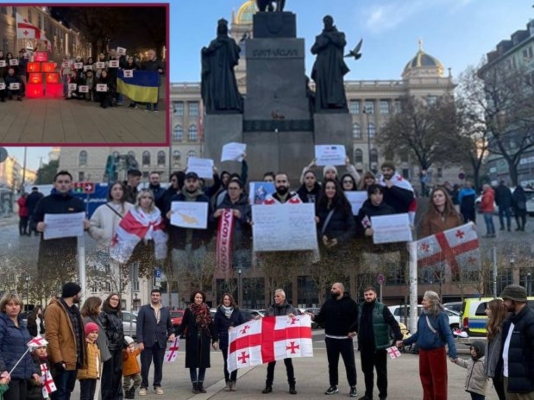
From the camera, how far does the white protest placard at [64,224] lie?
39.3 ft

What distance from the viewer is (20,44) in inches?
810

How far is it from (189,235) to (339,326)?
412cm

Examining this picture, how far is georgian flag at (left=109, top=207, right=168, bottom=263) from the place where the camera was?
12281 mm

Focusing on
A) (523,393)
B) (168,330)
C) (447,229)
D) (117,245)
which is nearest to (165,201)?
(117,245)

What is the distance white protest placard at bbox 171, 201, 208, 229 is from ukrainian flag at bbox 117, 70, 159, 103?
31.1 ft

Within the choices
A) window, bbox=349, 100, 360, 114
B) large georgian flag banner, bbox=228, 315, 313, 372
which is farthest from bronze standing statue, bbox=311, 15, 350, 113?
window, bbox=349, 100, 360, 114

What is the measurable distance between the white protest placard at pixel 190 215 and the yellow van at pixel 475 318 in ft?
31.1

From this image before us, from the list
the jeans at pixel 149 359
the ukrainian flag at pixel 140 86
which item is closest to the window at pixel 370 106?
the ukrainian flag at pixel 140 86

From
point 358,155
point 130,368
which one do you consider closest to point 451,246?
point 130,368

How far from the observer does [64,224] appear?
39.4 ft

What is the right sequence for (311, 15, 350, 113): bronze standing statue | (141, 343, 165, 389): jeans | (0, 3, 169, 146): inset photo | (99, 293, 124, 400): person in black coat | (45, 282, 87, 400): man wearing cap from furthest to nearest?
(0, 3, 169, 146): inset photo
(311, 15, 350, 113): bronze standing statue
(141, 343, 165, 389): jeans
(99, 293, 124, 400): person in black coat
(45, 282, 87, 400): man wearing cap

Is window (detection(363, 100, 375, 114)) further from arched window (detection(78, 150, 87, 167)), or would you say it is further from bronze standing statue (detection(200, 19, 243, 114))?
bronze standing statue (detection(200, 19, 243, 114))

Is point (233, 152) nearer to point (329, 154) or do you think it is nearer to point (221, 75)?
point (329, 154)

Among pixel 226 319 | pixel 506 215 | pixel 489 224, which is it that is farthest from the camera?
pixel 506 215
